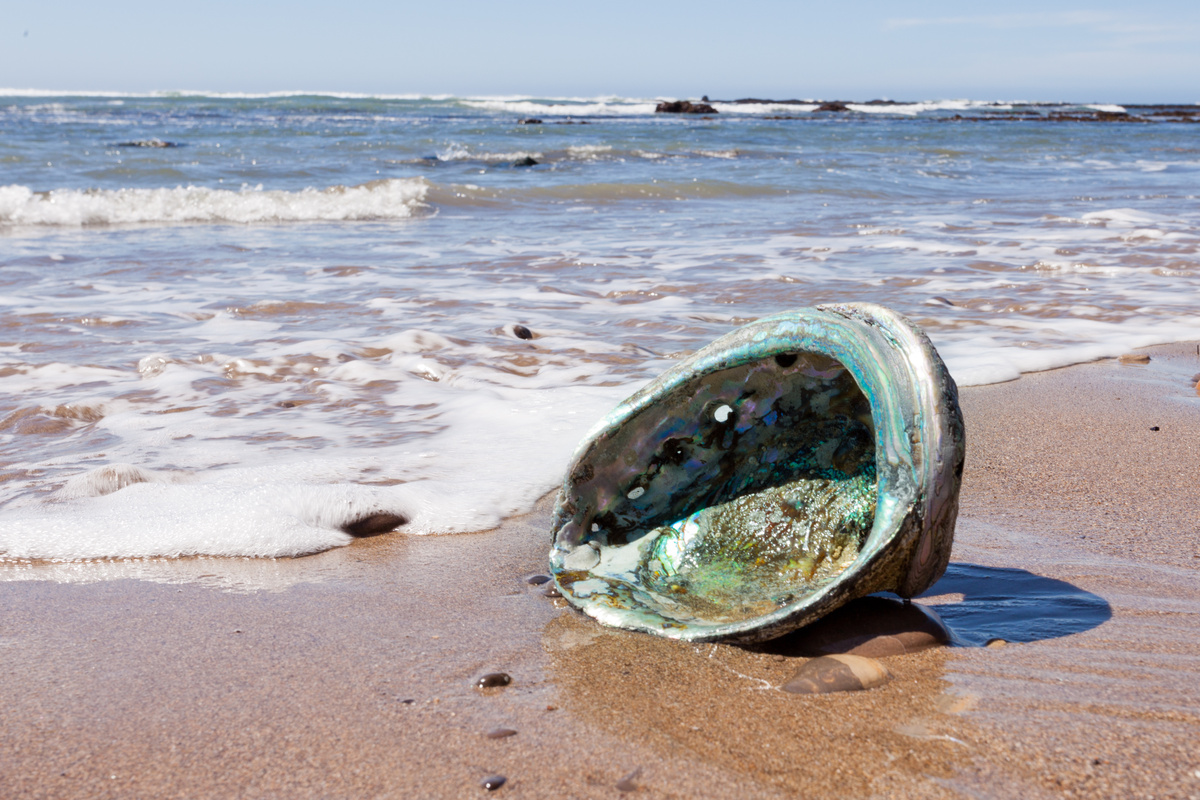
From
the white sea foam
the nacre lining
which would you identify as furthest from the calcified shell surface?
the white sea foam

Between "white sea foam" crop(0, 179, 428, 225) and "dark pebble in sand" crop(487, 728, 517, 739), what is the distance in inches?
364

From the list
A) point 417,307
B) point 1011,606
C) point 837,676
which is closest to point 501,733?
point 837,676

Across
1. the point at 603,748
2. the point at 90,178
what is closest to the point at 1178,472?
Answer: the point at 603,748

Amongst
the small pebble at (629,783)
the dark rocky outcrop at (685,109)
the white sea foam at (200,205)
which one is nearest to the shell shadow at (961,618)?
the small pebble at (629,783)

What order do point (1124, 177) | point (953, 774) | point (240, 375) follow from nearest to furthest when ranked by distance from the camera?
point (953, 774)
point (240, 375)
point (1124, 177)

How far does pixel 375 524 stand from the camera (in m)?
2.55

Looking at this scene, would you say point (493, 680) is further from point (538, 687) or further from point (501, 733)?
point (501, 733)

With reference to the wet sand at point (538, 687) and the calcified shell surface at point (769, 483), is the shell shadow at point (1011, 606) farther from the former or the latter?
the calcified shell surface at point (769, 483)

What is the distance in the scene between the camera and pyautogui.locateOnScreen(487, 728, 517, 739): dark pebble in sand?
4.93 feet

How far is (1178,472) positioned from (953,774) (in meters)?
1.94

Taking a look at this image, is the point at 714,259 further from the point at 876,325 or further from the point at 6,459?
the point at 876,325

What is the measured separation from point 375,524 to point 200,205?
8675mm

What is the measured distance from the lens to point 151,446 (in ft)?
10.3

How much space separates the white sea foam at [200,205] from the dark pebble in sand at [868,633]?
913cm
